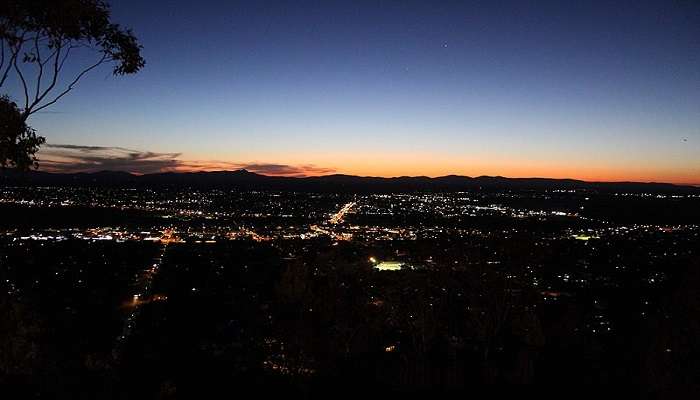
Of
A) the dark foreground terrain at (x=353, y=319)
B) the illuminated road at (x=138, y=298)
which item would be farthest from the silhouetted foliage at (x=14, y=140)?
the illuminated road at (x=138, y=298)

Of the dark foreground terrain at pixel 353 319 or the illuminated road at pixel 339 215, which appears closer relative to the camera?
the dark foreground terrain at pixel 353 319

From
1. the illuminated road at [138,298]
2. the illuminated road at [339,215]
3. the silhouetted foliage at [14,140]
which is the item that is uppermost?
the silhouetted foliage at [14,140]

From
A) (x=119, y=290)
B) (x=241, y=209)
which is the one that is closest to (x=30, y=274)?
(x=119, y=290)

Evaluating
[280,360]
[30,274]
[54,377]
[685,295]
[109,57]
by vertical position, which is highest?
[109,57]

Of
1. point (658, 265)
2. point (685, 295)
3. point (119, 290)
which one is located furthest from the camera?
point (658, 265)

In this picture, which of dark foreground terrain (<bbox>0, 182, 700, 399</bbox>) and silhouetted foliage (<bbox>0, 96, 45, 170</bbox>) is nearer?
silhouetted foliage (<bbox>0, 96, 45, 170</bbox>)

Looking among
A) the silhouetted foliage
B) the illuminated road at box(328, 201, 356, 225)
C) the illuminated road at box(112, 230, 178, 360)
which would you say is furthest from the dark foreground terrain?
the illuminated road at box(328, 201, 356, 225)

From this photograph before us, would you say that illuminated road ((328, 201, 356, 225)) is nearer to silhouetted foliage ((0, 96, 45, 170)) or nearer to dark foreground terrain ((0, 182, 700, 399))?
dark foreground terrain ((0, 182, 700, 399))

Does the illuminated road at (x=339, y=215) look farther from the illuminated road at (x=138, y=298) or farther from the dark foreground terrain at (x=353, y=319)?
the illuminated road at (x=138, y=298)

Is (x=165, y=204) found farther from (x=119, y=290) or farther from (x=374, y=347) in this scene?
(x=374, y=347)

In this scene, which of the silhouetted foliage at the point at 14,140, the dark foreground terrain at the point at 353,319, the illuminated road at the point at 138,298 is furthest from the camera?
the illuminated road at the point at 138,298

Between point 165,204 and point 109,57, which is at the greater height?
point 109,57
